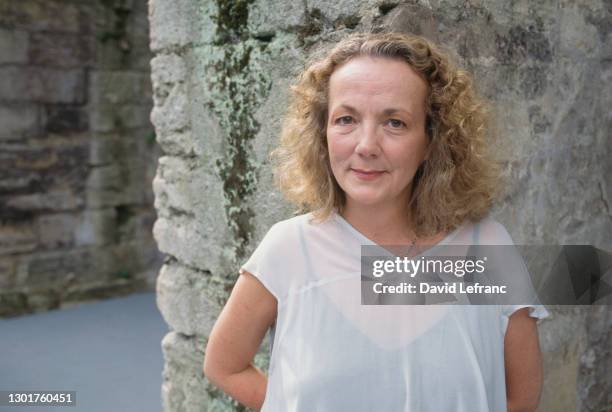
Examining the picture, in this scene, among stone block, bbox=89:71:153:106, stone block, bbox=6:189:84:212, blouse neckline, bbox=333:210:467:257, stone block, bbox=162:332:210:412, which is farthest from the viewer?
stone block, bbox=89:71:153:106

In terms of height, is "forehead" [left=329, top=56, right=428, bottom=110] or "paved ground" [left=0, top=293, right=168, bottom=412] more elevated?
"forehead" [left=329, top=56, right=428, bottom=110]

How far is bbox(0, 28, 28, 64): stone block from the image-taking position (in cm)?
494

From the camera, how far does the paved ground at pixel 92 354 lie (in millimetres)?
3645

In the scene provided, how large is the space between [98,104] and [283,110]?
398 cm

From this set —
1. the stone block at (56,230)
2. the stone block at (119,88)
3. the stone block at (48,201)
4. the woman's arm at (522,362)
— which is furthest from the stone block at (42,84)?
the woman's arm at (522,362)

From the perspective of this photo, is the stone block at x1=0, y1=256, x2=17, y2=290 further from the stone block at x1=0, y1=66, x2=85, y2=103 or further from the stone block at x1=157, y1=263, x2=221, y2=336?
the stone block at x1=157, y1=263, x2=221, y2=336

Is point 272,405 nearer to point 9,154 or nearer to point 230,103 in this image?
point 230,103

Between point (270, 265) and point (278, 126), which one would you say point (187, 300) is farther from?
point (270, 265)

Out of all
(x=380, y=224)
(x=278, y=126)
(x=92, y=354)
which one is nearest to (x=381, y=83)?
(x=380, y=224)

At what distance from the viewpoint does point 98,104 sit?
5496mm

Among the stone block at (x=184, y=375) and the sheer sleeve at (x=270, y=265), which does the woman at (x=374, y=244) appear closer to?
the sheer sleeve at (x=270, y=265)

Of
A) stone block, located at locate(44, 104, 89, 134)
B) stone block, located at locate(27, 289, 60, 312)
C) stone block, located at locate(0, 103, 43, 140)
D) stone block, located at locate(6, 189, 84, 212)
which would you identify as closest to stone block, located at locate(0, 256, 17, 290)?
stone block, located at locate(27, 289, 60, 312)

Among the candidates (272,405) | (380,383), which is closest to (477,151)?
(380,383)

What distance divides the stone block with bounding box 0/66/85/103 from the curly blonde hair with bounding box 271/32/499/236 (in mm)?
4274
